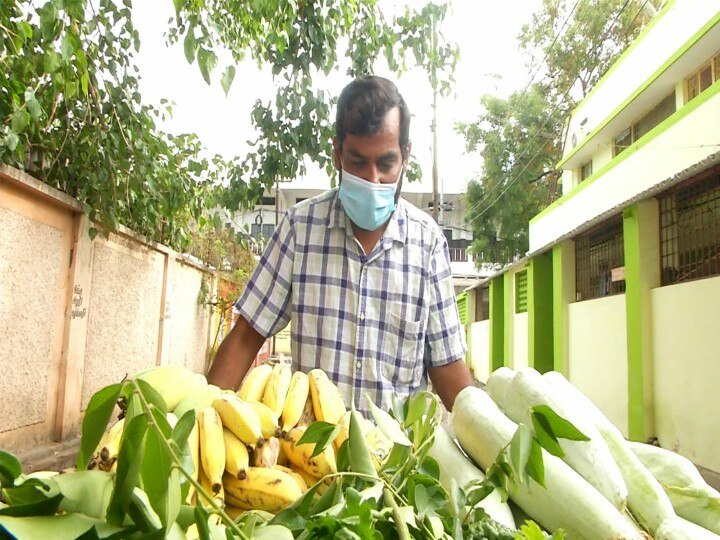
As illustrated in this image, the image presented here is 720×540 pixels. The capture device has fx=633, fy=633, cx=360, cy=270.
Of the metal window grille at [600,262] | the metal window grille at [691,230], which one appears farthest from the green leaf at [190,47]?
the metal window grille at [600,262]

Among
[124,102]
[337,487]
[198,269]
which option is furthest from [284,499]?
[198,269]

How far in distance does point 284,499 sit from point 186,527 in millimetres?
272

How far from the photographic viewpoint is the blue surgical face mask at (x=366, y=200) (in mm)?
2148

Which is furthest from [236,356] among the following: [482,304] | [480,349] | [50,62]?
[482,304]

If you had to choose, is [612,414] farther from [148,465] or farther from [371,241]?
[148,465]

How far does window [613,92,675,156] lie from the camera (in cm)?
1095

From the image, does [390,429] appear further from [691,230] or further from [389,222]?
[691,230]

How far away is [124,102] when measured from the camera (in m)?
4.92

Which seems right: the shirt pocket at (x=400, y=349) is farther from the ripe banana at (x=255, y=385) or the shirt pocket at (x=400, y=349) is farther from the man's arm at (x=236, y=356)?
the ripe banana at (x=255, y=385)

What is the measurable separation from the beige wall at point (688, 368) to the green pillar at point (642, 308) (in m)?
0.11

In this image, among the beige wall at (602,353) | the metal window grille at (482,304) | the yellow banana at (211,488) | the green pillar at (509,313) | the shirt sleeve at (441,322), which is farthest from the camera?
the metal window grille at (482,304)

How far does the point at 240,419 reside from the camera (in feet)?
3.35

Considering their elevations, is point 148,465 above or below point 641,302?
below

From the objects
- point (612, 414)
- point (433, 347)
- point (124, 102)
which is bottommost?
point (612, 414)
